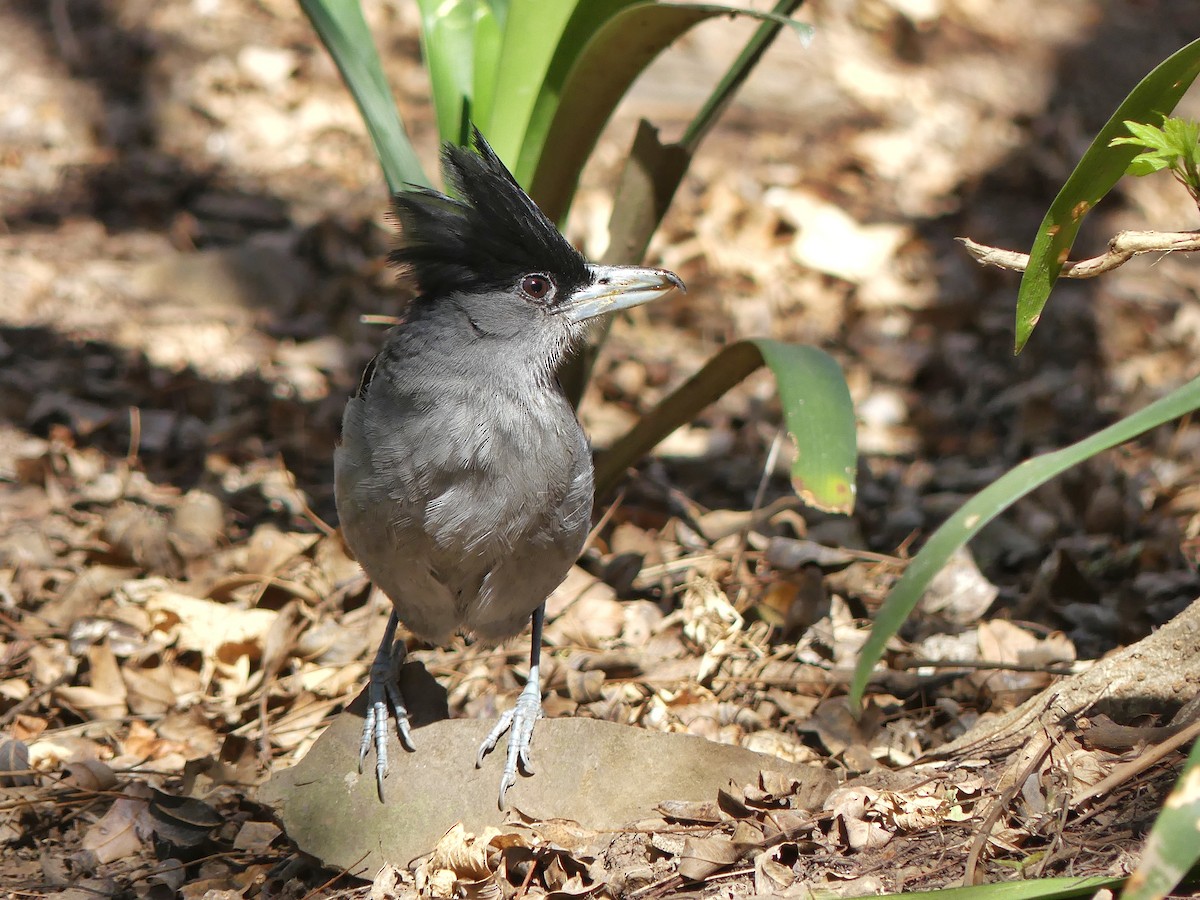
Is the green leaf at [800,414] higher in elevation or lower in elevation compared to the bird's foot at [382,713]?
higher

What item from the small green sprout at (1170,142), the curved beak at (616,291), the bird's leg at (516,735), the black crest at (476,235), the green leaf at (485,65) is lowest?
the bird's leg at (516,735)

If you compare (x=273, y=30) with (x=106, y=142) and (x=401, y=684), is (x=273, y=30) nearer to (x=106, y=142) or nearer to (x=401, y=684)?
(x=106, y=142)

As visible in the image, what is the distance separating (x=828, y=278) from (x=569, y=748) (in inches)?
174

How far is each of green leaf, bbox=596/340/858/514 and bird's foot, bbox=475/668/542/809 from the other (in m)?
1.00

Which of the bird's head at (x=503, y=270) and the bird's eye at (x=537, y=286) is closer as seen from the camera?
the bird's head at (x=503, y=270)

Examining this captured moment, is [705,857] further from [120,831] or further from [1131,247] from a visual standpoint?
Answer: [120,831]

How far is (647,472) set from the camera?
5.66 meters

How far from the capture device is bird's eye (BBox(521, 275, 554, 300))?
3.62 meters

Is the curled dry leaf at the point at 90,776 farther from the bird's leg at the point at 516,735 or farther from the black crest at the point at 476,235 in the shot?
the black crest at the point at 476,235

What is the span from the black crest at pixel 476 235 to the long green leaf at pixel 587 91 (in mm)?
668

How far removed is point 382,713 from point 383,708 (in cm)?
2

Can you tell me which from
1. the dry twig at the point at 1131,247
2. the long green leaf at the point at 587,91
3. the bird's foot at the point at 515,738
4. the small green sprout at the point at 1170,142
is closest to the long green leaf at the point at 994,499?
the dry twig at the point at 1131,247

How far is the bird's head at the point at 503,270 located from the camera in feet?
11.3

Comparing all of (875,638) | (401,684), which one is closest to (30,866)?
(401,684)
